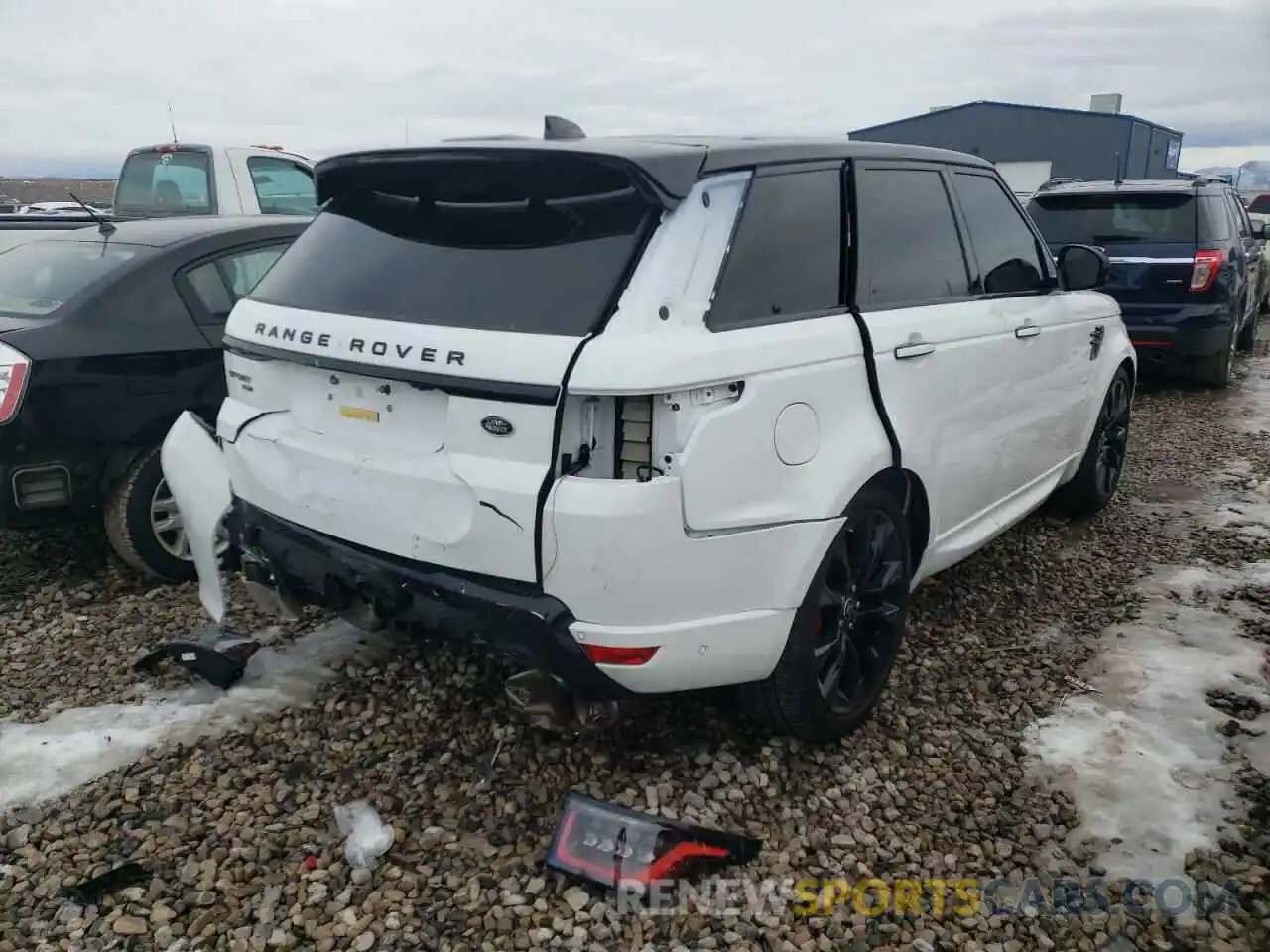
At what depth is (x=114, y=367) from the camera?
4109mm

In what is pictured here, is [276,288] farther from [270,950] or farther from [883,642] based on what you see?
[883,642]

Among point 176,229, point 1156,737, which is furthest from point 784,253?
point 176,229

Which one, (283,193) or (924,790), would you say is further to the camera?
(283,193)

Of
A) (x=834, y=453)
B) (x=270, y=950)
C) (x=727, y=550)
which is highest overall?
(x=834, y=453)

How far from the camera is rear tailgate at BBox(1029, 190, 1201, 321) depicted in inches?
317

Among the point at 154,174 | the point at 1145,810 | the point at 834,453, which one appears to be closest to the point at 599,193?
the point at 834,453

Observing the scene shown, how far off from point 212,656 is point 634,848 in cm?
171

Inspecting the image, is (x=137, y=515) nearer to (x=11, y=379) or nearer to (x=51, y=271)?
(x=11, y=379)

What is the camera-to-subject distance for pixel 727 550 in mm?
2510

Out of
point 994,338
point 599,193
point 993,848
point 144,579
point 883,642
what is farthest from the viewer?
point 144,579

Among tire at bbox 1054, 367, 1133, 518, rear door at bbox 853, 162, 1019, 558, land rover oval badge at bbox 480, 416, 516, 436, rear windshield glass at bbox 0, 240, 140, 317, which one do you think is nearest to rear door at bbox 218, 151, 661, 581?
land rover oval badge at bbox 480, 416, 516, 436

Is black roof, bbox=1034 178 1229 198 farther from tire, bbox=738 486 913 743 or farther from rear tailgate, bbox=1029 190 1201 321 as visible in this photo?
tire, bbox=738 486 913 743

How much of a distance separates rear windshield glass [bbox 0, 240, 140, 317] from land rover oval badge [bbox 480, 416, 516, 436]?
2.70 m

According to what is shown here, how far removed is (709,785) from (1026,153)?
30897mm
